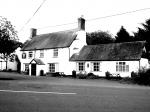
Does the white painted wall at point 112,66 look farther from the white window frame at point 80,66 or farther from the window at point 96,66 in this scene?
the white window frame at point 80,66

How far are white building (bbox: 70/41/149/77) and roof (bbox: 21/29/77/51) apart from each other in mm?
3601

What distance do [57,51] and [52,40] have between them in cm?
462

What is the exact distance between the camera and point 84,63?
34375 mm

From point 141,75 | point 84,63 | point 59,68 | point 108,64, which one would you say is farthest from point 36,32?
point 141,75

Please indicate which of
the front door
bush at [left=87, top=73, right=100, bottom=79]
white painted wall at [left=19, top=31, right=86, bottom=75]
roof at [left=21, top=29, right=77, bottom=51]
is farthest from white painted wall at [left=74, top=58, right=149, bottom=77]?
the front door

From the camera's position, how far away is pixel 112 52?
3269cm

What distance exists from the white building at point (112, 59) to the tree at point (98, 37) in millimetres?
36576

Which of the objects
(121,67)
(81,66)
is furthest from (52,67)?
(121,67)

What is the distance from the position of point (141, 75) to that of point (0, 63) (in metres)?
43.7

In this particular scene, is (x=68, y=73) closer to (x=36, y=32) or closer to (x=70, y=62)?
(x=70, y=62)

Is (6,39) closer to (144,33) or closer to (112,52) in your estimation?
(112,52)

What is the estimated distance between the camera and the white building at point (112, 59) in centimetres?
2922

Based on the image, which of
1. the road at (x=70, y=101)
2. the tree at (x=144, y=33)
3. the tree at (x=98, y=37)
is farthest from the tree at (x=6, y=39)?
the tree at (x=98, y=37)

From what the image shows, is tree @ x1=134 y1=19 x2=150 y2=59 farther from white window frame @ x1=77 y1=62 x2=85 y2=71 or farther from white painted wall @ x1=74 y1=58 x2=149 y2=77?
white window frame @ x1=77 y1=62 x2=85 y2=71
